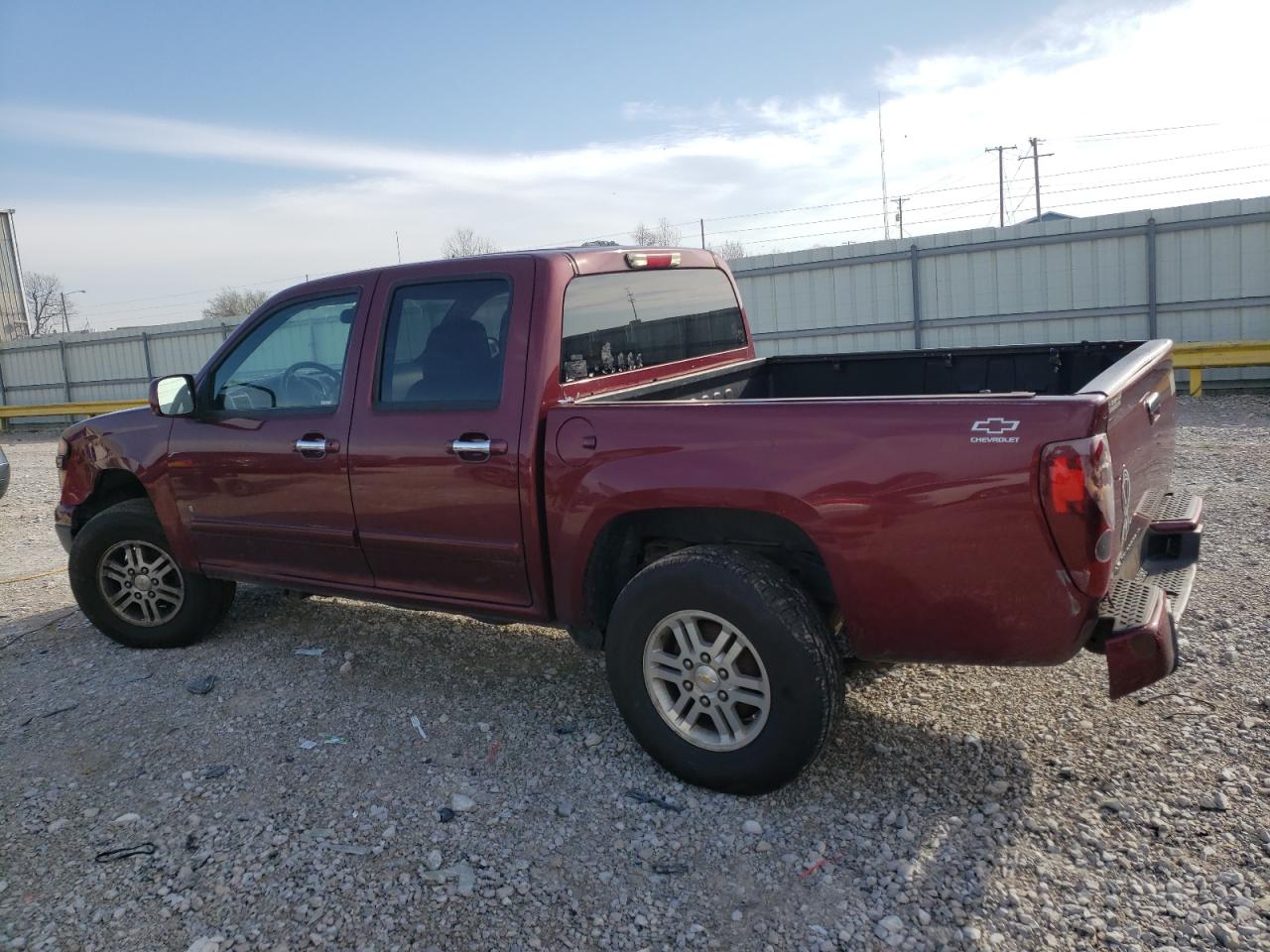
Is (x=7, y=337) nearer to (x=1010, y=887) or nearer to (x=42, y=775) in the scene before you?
(x=42, y=775)

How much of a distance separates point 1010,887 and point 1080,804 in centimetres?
55

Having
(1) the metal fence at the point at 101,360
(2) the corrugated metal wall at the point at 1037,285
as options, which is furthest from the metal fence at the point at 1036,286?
(1) the metal fence at the point at 101,360

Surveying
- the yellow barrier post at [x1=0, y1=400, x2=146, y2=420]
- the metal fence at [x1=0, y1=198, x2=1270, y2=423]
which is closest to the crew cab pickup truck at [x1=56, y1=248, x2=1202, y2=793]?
the metal fence at [x1=0, y1=198, x2=1270, y2=423]

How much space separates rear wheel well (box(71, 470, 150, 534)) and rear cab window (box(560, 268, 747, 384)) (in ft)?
8.97

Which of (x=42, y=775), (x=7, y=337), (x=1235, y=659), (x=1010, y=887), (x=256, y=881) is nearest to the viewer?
(x=1010, y=887)

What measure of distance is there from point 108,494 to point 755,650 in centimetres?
401

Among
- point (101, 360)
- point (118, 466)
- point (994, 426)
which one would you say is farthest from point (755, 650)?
point (101, 360)

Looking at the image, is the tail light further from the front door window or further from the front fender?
the front fender

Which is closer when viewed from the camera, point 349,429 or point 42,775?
point 42,775

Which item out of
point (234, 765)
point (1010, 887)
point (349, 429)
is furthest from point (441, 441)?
point (1010, 887)

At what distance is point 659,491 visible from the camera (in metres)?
3.44

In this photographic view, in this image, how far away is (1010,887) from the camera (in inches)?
112

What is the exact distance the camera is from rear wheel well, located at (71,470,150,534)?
5.36m

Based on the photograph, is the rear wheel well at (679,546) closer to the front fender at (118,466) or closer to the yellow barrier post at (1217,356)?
the front fender at (118,466)
